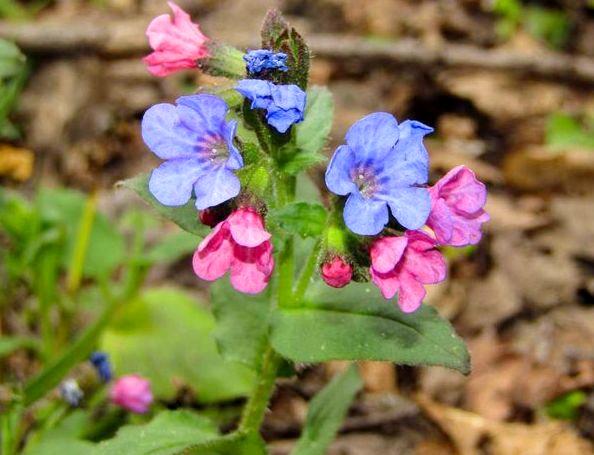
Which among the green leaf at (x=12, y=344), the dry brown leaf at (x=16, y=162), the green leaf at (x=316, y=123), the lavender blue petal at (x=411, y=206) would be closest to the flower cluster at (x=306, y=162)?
the lavender blue petal at (x=411, y=206)

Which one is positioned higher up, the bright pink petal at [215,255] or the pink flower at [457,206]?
the pink flower at [457,206]

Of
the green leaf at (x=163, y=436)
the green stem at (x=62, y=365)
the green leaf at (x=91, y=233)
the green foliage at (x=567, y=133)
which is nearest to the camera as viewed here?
the green leaf at (x=163, y=436)

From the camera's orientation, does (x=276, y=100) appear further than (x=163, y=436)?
No

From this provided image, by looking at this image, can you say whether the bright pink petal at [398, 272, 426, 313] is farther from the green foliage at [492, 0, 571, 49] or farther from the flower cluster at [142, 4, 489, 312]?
the green foliage at [492, 0, 571, 49]

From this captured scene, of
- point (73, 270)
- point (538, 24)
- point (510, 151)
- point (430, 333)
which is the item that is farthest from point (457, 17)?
point (430, 333)

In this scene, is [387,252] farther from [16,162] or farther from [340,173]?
[16,162]

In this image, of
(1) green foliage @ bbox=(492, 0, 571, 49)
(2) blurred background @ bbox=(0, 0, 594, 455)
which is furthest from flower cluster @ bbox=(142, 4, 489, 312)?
(1) green foliage @ bbox=(492, 0, 571, 49)

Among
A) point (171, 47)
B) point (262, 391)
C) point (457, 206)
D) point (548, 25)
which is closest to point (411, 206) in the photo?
point (457, 206)

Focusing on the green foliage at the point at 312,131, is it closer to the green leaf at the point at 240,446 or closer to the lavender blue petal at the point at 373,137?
the lavender blue petal at the point at 373,137
